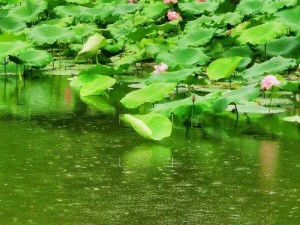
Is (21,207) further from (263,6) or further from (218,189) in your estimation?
(263,6)

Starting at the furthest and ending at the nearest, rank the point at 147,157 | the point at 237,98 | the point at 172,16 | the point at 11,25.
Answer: the point at 11,25 < the point at 172,16 < the point at 237,98 < the point at 147,157

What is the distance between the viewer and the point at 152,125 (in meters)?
4.55

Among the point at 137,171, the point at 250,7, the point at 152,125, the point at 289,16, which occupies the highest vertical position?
the point at 250,7

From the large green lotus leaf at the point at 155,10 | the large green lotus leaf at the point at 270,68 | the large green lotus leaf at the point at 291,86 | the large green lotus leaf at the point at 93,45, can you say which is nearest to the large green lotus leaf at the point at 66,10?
the large green lotus leaf at the point at 155,10

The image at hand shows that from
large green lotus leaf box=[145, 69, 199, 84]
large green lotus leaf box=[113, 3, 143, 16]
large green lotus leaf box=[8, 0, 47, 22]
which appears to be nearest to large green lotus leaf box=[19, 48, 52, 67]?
large green lotus leaf box=[145, 69, 199, 84]

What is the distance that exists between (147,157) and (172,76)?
142 centimetres

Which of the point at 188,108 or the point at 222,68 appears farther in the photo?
the point at 222,68

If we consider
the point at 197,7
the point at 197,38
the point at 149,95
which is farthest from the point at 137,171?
the point at 197,7

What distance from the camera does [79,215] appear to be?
3.29 meters

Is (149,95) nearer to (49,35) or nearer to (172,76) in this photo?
(172,76)

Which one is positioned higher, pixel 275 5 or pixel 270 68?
pixel 275 5

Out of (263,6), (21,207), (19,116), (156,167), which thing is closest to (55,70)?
(263,6)

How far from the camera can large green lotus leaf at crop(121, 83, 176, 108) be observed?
5.14m

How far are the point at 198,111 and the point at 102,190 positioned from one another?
1.27m
